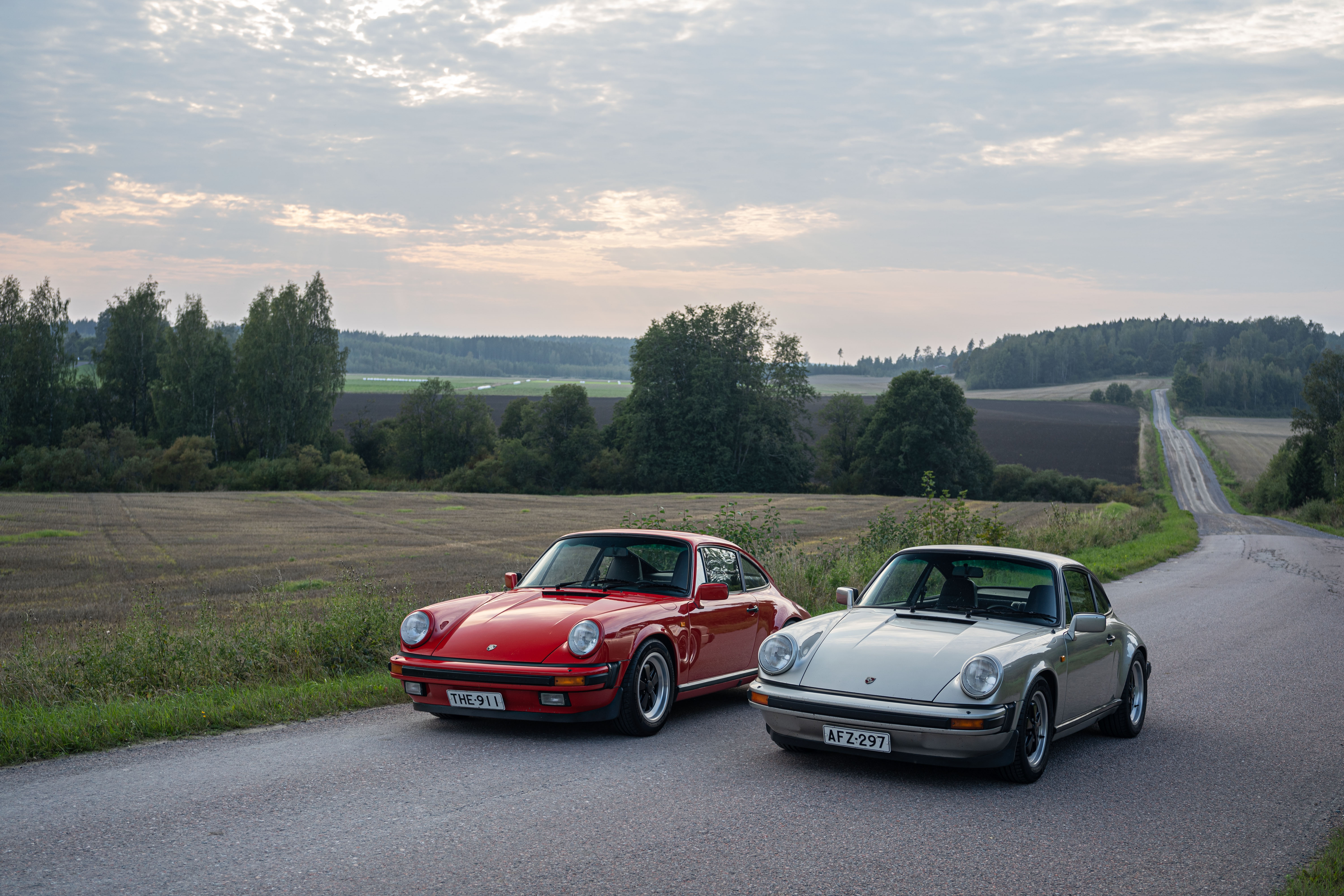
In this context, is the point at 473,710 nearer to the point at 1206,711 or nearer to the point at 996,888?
the point at 996,888

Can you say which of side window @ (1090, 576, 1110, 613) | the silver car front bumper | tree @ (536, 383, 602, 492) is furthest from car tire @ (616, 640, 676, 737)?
tree @ (536, 383, 602, 492)

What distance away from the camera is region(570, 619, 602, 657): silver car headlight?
7207 millimetres

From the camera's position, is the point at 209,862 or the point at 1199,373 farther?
the point at 1199,373

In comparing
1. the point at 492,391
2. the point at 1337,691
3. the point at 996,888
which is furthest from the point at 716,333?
the point at 492,391

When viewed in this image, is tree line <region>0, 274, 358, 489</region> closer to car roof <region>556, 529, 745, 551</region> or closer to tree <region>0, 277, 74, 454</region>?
tree <region>0, 277, 74, 454</region>

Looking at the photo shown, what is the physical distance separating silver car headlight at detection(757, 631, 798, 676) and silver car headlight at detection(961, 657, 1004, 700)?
111cm

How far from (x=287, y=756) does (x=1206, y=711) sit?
24.9 ft

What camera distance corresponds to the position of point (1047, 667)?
6.68m

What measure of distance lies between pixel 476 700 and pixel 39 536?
34.4 metres

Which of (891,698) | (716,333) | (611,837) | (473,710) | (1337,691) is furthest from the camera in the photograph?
(716,333)

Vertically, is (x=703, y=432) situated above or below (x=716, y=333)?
below

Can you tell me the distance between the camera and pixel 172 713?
762cm

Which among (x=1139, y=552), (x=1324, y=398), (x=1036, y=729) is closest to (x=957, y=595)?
(x=1036, y=729)

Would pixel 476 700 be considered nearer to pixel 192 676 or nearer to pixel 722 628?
pixel 722 628
